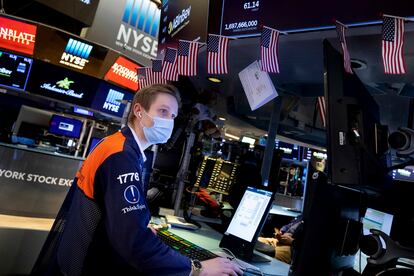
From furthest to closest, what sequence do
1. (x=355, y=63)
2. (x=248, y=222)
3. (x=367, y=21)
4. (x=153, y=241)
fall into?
(x=355, y=63) → (x=248, y=222) → (x=367, y=21) → (x=153, y=241)

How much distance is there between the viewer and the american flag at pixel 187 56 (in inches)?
106

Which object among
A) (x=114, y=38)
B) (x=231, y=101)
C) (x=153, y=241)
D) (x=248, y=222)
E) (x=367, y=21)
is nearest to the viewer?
(x=153, y=241)

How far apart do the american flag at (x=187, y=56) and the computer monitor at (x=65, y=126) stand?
363 cm

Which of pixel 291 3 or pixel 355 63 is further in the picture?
pixel 355 63

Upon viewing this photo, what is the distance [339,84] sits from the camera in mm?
1197

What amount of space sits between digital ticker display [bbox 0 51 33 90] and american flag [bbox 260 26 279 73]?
6294 millimetres

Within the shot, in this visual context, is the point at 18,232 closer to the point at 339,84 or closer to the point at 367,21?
the point at 339,84

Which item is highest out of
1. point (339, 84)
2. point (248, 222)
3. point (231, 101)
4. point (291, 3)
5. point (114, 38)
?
point (114, 38)

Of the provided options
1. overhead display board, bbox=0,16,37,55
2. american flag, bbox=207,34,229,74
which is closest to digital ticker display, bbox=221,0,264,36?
american flag, bbox=207,34,229,74

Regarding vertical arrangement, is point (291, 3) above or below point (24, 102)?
above

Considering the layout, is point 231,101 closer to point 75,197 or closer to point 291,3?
point 291,3

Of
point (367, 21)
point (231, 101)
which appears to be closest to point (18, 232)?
point (231, 101)

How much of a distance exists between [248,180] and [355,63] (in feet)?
3.90

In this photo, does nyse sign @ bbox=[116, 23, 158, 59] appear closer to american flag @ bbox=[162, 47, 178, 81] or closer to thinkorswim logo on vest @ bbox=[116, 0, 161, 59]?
thinkorswim logo on vest @ bbox=[116, 0, 161, 59]
